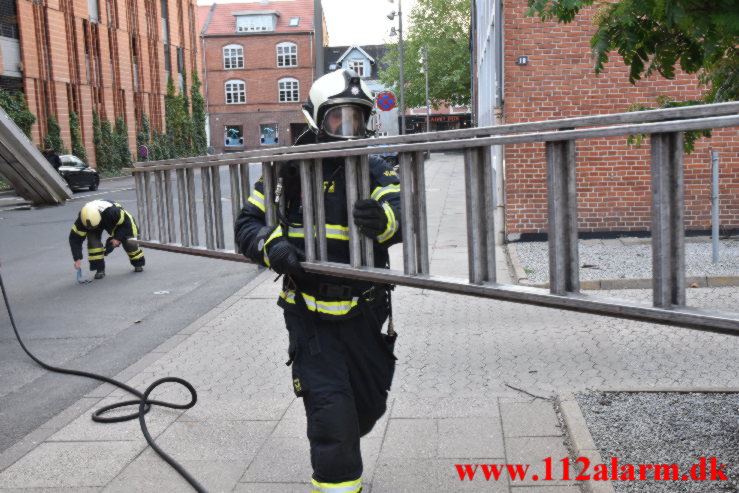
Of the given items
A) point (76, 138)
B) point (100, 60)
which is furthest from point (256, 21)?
point (76, 138)

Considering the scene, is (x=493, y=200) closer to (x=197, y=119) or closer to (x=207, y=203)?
(x=207, y=203)

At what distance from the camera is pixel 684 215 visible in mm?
2059

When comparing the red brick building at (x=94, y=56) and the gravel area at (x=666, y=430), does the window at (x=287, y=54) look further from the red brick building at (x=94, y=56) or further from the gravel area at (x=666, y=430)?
the gravel area at (x=666, y=430)

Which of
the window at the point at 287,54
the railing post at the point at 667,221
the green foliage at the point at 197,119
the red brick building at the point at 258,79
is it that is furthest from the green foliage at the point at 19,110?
the window at the point at 287,54

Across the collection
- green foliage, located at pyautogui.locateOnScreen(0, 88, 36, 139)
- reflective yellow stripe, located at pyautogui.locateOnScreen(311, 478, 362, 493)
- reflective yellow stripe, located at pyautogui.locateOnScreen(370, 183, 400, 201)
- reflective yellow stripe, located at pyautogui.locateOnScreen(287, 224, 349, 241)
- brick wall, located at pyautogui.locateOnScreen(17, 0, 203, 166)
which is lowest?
reflective yellow stripe, located at pyautogui.locateOnScreen(311, 478, 362, 493)

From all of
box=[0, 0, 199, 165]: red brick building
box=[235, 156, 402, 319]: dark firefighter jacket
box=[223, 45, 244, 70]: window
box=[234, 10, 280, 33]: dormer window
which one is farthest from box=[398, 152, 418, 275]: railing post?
box=[234, 10, 280, 33]: dormer window

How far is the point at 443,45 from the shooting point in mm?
54875

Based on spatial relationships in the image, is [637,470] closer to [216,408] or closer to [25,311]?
[216,408]

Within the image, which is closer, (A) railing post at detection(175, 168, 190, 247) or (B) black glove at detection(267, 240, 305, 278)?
(B) black glove at detection(267, 240, 305, 278)

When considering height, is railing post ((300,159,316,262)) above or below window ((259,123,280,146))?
below

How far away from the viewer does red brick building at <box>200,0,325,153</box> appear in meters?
69.4

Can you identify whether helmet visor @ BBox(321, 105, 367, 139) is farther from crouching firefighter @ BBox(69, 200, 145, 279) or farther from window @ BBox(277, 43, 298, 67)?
window @ BBox(277, 43, 298, 67)

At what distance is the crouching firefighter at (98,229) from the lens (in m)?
10.7

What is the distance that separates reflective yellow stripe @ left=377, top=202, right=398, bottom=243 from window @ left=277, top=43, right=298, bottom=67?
6900 centimetres
